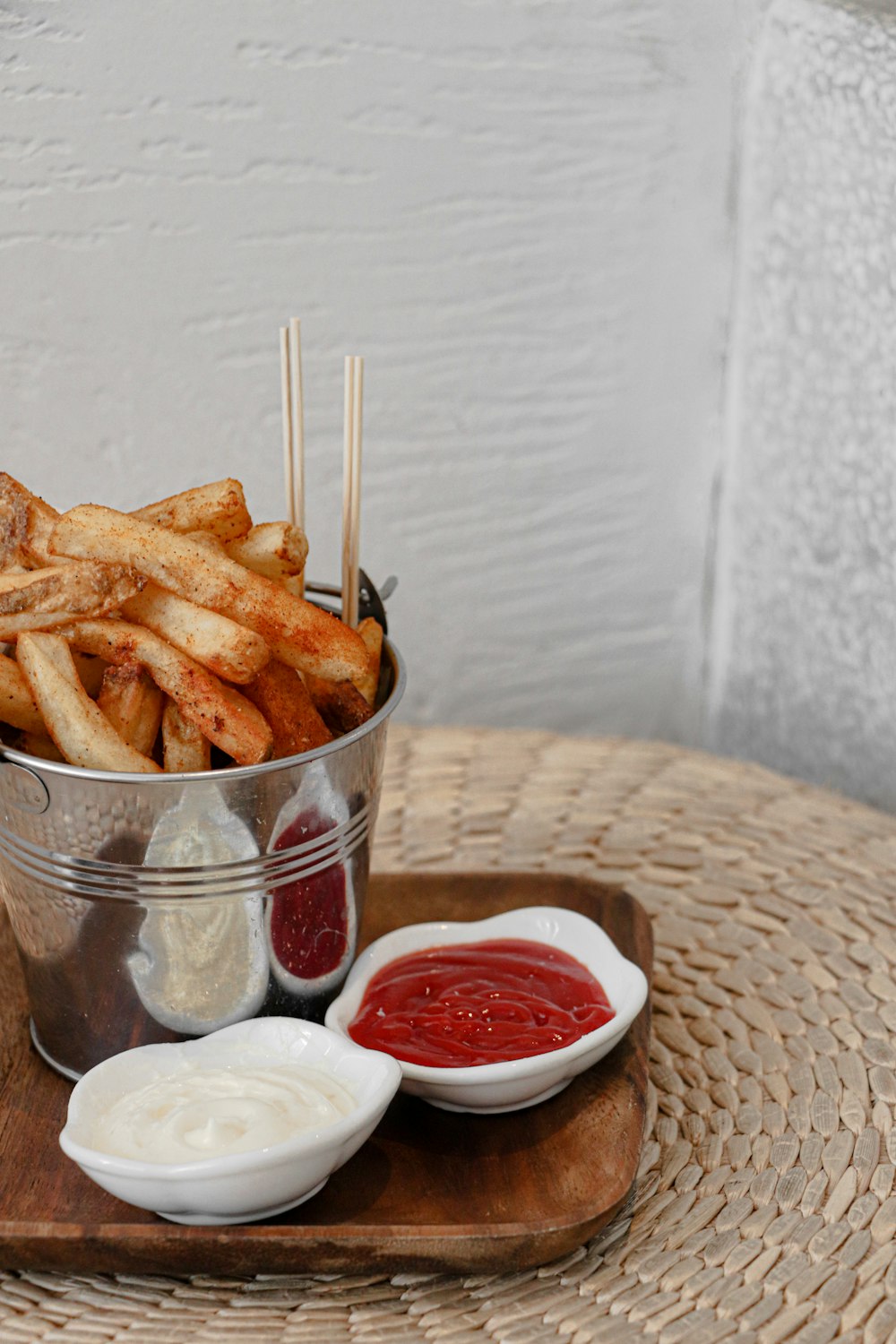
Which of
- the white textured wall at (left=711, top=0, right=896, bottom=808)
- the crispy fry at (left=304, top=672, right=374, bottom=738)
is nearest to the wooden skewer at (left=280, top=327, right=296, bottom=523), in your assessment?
the crispy fry at (left=304, top=672, right=374, bottom=738)

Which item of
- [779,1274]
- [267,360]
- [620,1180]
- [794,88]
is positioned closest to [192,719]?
[620,1180]

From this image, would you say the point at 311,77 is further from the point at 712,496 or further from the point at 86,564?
the point at 86,564

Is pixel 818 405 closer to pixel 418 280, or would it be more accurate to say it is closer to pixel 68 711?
pixel 418 280

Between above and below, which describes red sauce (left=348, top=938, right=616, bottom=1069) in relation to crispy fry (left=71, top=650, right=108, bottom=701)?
below

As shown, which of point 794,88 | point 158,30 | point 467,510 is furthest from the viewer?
point 467,510

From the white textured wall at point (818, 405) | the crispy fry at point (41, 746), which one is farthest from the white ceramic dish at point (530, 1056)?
the white textured wall at point (818, 405)

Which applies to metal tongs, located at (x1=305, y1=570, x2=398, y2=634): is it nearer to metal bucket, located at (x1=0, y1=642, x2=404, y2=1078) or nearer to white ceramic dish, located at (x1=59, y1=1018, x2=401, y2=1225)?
metal bucket, located at (x1=0, y1=642, x2=404, y2=1078)
